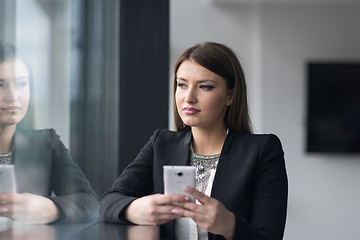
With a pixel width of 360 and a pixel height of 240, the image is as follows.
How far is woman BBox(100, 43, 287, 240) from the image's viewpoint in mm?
1099

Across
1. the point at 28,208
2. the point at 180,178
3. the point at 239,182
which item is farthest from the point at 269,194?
the point at 28,208

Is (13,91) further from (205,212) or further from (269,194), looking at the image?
(269,194)

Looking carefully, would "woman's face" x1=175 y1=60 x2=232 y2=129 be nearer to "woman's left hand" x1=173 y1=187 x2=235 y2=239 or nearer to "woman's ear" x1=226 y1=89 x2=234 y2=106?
"woman's ear" x1=226 y1=89 x2=234 y2=106

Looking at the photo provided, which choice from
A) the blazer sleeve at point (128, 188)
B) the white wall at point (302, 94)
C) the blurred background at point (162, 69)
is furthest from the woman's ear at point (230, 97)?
the white wall at point (302, 94)

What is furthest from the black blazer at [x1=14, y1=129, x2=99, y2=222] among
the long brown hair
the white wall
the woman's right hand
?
the white wall

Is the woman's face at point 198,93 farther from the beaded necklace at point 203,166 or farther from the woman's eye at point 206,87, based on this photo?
the beaded necklace at point 203,166

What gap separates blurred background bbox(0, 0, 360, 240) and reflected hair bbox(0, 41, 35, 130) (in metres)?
0.02

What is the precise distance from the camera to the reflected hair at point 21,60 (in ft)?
2.24

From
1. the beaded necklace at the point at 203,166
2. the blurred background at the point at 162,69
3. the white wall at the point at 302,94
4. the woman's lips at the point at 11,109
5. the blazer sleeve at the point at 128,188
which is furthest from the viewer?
the white wall at the point at 302,94

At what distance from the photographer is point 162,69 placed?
1.53 m

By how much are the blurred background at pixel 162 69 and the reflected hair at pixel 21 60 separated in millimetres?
17

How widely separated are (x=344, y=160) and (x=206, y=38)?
1.76 metres

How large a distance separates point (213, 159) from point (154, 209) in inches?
12.2

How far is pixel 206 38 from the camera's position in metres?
3.94
